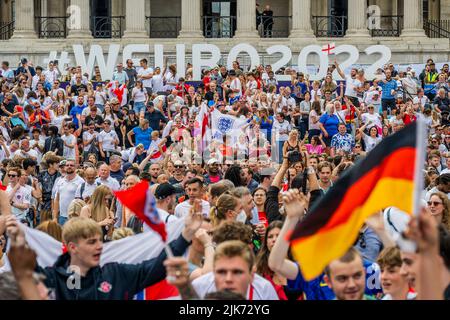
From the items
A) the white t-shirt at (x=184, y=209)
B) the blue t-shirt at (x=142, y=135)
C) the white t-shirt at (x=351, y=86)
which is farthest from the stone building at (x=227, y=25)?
the white t-shirt at (x=184, y=209)

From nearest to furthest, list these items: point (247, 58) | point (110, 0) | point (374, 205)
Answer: point (374, 205), point (247, 58), point (110, 0)

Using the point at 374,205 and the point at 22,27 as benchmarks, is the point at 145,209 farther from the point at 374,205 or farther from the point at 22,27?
the point at 22,27

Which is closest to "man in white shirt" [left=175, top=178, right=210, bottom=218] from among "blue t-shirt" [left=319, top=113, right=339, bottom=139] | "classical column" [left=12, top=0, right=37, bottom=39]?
"blue t-shirt" [left=319, top=113, right=339, bottom=139]

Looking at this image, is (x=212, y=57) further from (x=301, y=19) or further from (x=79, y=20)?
(x=79, y=20)

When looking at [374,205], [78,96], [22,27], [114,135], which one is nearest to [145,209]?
[374,205]

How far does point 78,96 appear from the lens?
110 ft

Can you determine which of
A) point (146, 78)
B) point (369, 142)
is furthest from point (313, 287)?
point (146, 78)

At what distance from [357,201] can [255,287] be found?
2067 millimetres

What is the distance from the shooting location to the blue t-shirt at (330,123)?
1152 inches

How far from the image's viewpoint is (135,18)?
48781mm

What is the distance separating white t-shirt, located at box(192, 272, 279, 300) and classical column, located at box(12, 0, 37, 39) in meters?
40.1

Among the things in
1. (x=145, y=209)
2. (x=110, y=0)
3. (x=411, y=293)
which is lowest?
(x=411, y=293)

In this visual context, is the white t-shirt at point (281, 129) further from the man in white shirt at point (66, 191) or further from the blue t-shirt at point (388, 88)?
the man in white shirt at point (66, 191)

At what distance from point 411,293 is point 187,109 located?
21.0 metres
